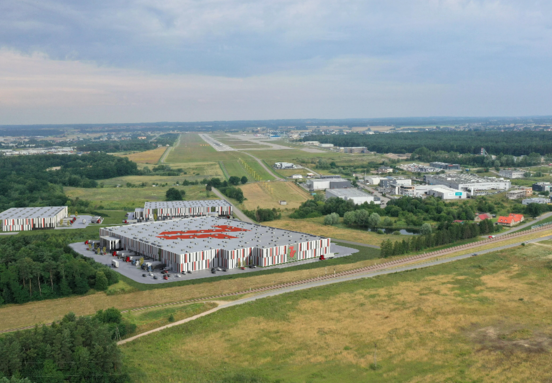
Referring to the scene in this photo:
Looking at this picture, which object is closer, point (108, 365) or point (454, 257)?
point (108, 365)

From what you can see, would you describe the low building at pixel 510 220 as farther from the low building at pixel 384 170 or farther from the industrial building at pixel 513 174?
the low building at pixel 384 170

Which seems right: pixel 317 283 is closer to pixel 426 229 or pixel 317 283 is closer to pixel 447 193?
pixel 426 229

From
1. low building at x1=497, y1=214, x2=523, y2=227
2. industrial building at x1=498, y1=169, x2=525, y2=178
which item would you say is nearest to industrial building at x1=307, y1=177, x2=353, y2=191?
low building at x1=497, y1=214, x2=523, y2=227

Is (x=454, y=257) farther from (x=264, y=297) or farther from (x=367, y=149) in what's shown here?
(x=367, y=149)

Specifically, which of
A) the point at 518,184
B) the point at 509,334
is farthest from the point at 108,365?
the point at 518,184

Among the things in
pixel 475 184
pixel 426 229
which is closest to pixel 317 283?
pixel 426 229

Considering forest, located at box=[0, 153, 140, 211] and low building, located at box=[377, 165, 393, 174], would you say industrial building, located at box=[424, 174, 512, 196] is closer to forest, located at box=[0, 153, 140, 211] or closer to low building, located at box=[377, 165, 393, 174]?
low building, located at box=[377, 165, 393, 174]
